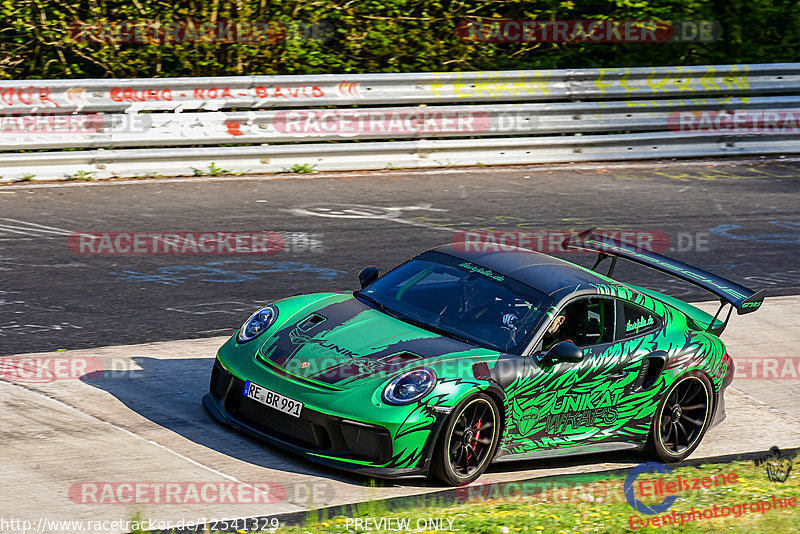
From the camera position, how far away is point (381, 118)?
14.6 meters

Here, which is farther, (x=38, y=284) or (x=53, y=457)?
(x=38, y=284)

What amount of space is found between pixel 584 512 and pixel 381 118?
9.28m

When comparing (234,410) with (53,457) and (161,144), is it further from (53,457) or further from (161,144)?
(161,144)

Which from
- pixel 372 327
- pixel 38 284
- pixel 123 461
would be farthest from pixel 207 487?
pixel 38 284

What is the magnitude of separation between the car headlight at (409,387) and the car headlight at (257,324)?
3.82 ft

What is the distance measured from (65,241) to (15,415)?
4500 millimetres

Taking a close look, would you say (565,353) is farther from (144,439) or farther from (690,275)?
(144,439)

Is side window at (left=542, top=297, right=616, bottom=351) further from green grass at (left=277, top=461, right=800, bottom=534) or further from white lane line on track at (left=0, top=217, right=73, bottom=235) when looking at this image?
white lane line on track at (left=0, top=217, right=73, bottom=235)

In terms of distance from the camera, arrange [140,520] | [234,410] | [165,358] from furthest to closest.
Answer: [165,358], [234,410], [140,520]

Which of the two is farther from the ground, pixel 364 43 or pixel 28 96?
pixel 364 43

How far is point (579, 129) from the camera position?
51.8 ft

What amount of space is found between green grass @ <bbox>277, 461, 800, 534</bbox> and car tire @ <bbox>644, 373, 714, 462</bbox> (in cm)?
58

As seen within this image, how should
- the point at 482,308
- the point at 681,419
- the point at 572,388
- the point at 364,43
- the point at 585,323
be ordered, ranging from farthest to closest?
the point at 364,43, the point at 681,419, the point at 585,323, the point at 482,308, the point at 572,388

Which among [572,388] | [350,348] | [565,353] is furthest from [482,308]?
[350,348]
